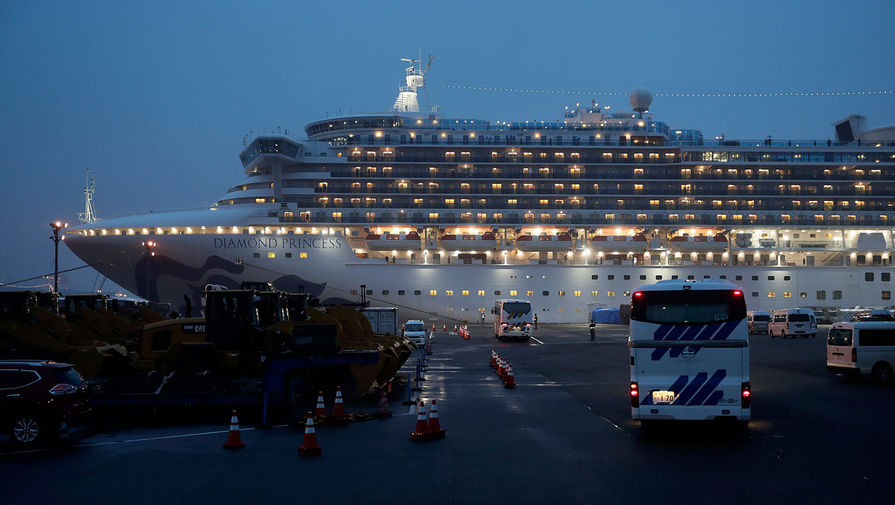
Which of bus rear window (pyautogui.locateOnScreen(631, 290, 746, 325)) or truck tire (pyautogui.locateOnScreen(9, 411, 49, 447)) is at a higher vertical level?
bus rear window (pyautogui.locateOnScreen(631, 290, 746, 325))

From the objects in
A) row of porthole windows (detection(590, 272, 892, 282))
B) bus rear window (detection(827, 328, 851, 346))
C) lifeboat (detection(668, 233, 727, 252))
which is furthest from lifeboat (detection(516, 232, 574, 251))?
bus rear window (detection(827, 328, 851, 346))

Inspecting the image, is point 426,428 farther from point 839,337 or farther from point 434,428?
point 839,337

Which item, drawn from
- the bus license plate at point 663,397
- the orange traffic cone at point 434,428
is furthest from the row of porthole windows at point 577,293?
the bus license plate at point 663,397

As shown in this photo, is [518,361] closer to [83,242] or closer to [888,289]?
[83,242]

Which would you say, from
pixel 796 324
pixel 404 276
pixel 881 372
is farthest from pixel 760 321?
pixel 881 372

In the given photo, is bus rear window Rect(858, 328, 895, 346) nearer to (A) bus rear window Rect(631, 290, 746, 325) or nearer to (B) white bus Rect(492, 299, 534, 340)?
(A) bus rear window Rect(631, 290, 746, 325)

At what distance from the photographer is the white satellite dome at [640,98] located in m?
63.2

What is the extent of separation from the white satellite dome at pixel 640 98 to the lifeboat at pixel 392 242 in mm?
24534

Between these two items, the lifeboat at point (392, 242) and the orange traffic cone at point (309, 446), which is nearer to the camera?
the orange traffic cone at point (309, 446)

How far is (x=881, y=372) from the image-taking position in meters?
19.4

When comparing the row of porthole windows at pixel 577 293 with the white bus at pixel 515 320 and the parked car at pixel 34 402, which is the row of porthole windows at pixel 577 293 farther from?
the parked car at pixel 34 402

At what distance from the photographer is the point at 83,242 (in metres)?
49.7

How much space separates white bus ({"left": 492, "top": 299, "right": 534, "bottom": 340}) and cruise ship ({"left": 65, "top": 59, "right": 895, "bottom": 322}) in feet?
41.1

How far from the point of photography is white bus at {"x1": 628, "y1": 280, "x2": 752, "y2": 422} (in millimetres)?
11164
